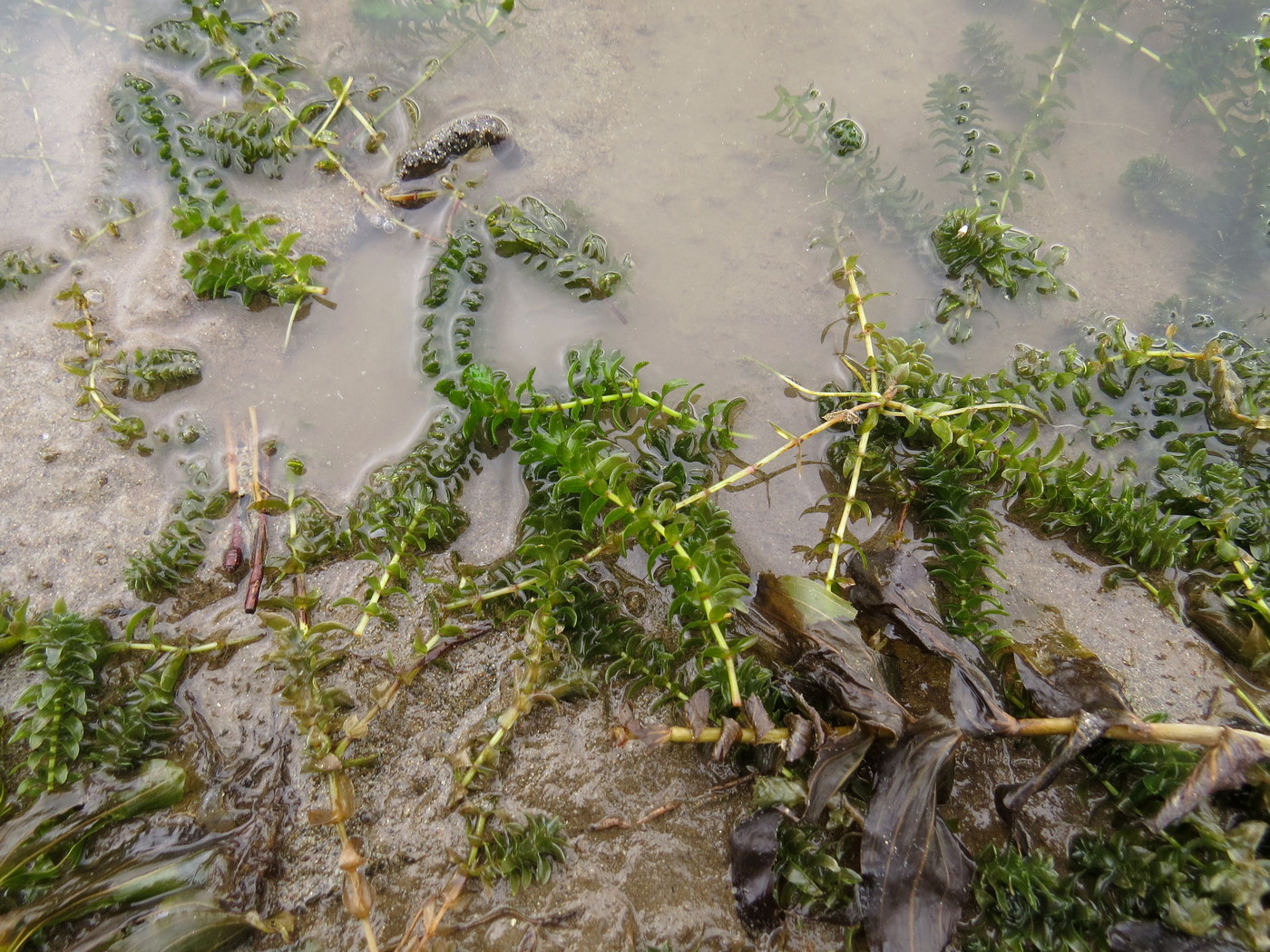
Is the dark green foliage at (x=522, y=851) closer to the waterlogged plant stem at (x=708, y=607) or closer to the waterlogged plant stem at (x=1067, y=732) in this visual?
the waterlogged plant stem at (x=1067, y=732)

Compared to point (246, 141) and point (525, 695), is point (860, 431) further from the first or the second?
point (246, 141)

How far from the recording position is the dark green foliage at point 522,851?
7.12 feet

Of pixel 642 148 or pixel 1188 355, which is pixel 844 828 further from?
pixel 642 148

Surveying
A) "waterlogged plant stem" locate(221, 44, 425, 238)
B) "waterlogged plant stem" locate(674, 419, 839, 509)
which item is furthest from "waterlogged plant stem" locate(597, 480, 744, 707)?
"waterlogged plant stem" locate(221, 44, 425, 238)

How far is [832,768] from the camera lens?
Answer: 2.16 metres

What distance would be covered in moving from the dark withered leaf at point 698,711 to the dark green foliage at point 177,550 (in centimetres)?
190

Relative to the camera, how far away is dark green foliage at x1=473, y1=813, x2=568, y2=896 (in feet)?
7.12

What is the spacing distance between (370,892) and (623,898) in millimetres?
782

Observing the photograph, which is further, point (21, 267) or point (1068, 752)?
point (21, 267)

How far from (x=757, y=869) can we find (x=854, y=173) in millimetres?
2994

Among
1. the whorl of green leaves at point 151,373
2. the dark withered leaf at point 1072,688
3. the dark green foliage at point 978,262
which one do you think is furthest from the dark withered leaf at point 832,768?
the whorl of green leaves at point 151,373

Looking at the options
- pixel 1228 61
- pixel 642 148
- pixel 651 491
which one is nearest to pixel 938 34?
pixel 1228 61

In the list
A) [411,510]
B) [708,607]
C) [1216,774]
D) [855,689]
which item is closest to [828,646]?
[855,689]

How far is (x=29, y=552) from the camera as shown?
2670mm
